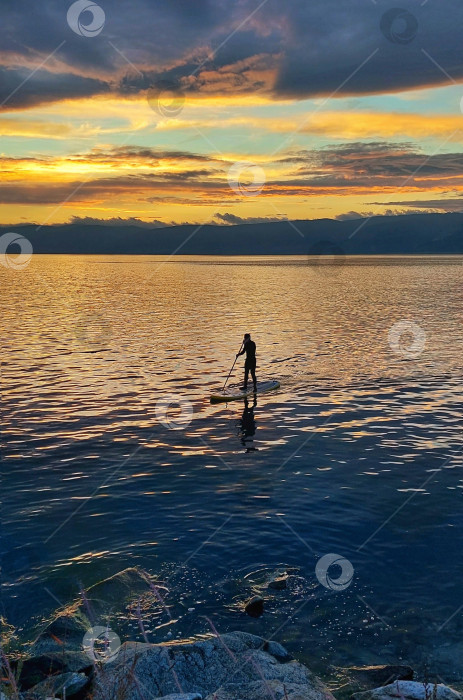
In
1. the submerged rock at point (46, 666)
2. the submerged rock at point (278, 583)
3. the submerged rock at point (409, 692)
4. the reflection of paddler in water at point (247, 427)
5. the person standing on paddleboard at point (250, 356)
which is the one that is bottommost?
the submerged rock at point (409, 692)

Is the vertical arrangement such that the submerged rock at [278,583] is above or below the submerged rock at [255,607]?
above

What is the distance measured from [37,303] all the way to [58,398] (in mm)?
71162

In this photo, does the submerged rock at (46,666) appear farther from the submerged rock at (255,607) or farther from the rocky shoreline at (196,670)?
the submerged rock at (255,607)

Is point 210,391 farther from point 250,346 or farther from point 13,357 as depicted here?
point 13,357

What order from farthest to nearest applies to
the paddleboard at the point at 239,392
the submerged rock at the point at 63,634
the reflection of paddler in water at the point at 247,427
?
the paddleboard at the point at 239,392 → the reflection of paddler in water at the point at 247,427 → the submerged rock at the point at 63,634

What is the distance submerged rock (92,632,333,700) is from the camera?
980 centimetres

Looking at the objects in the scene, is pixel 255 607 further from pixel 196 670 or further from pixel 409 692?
pixel 409 692

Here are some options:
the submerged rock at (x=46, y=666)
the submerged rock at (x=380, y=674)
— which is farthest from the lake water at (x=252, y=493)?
the submerged rock at (x=46, y=666)

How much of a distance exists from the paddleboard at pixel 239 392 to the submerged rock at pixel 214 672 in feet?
68.8

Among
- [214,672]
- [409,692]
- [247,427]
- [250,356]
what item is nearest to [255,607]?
[214,672]

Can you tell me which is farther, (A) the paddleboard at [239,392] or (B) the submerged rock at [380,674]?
(A) the paddleboard at [239,392]

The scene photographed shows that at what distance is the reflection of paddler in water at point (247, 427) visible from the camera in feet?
82.8

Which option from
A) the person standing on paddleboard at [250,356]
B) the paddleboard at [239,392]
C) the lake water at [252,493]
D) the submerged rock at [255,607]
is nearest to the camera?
the submerged rock at [255,607]

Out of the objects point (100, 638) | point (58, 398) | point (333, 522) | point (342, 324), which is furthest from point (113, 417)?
point (342, 324)
